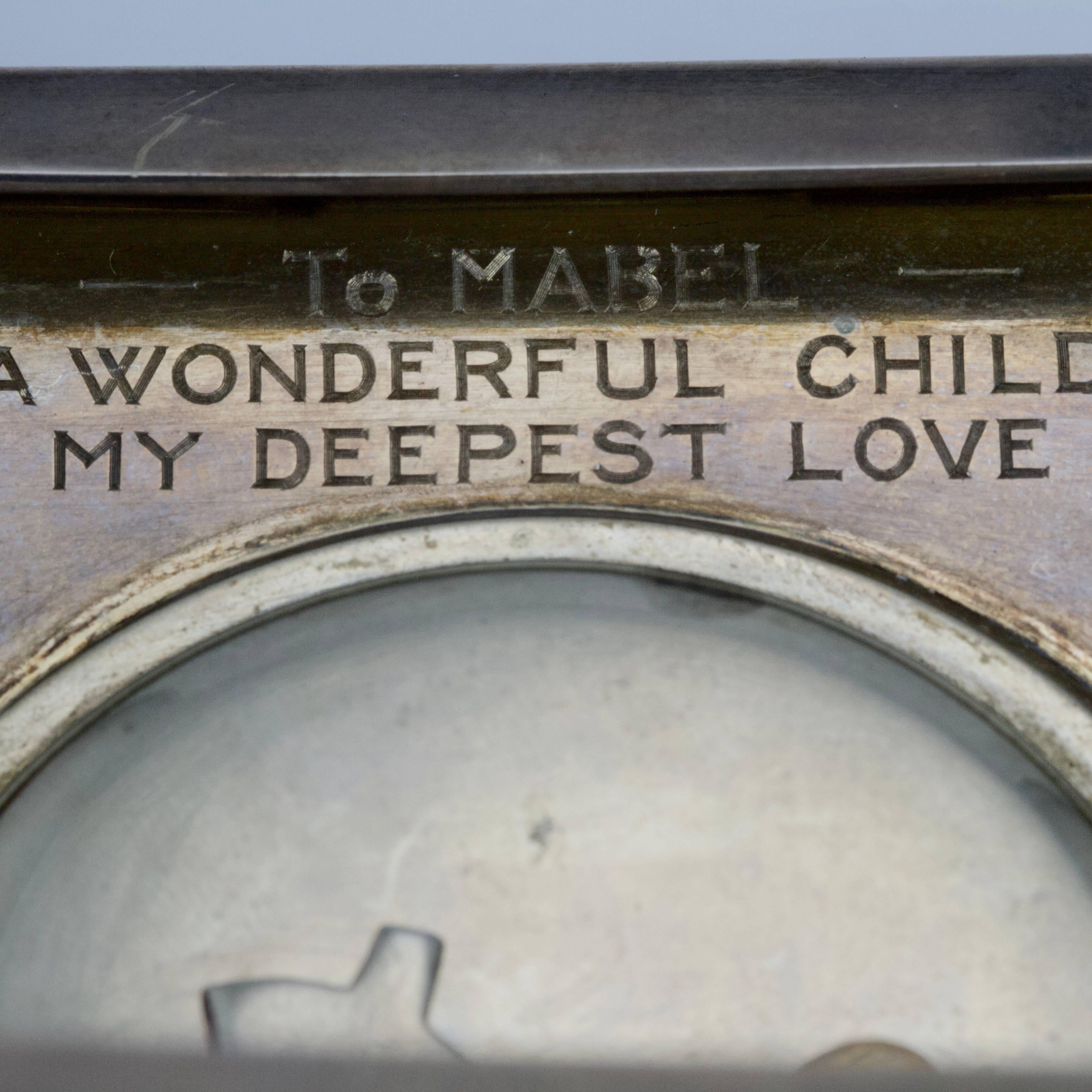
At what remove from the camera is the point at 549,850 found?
0.80 metres

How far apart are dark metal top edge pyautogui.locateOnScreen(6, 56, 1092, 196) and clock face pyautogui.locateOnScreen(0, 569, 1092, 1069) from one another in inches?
13.2

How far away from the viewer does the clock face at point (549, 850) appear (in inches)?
30.1

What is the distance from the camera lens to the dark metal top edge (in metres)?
0.79

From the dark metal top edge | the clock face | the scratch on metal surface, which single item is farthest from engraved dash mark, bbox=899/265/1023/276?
the scratch on metal surface

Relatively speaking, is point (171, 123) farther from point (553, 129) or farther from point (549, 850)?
point (549, 850)

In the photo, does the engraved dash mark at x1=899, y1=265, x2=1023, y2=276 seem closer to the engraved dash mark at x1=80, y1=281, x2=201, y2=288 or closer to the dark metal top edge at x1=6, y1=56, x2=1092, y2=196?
the dark metal top edge at x1=6, y1=56, x2=1092, y2=196

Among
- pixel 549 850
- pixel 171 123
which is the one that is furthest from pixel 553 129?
pixel 549 850

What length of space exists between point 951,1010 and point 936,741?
0.20 m

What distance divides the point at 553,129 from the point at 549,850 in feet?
1.91

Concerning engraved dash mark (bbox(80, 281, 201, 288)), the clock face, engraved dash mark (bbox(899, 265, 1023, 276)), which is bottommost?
the clock face

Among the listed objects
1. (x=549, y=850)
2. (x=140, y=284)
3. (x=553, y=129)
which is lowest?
(x=549, y=850)

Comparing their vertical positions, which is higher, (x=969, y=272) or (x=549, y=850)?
(x=969, y=272)

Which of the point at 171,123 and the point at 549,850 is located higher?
the point at 171,123

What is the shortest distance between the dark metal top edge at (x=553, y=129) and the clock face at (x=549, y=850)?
0.34 m
